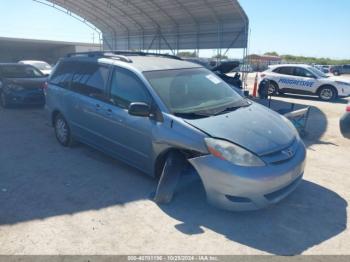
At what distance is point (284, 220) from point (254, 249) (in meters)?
0.71

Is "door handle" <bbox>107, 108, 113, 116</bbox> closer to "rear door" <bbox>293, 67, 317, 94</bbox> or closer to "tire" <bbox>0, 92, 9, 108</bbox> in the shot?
"tire" <bbox>0, 92, 9, 108</bbox>

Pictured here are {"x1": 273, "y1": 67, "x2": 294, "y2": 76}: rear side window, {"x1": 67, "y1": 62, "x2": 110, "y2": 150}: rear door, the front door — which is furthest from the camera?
{"x1": 273, "y1": 67, "x2": 294, "y2": 76}: rear side window

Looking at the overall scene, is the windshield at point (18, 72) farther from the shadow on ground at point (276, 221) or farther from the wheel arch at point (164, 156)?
the shadow on ground at point (276, 221)

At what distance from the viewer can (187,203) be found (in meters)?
4.02

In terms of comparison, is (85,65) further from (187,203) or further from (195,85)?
(187,203)

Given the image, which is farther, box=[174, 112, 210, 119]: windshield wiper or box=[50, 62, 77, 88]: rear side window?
box=[50, 62, 77, 88]: rear side window

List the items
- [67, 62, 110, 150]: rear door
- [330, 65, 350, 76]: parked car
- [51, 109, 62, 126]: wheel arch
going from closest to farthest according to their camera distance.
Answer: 1. [67, 62, 110, 150]: rear door
2. [51, 109, 62, 126]: wheel arch
3. [330, 65, 350, 76]: parked car

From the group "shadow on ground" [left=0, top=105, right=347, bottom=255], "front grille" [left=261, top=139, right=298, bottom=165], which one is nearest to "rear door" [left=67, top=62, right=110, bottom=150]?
"shadow on ground" [left=0, top=105, right=347, bottom=255]

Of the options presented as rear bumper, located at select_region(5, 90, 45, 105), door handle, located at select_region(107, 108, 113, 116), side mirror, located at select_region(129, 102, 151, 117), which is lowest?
rear bumper, located at select_region(5, 90, 45, 105)

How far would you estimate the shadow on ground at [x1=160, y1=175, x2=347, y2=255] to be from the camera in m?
3.23

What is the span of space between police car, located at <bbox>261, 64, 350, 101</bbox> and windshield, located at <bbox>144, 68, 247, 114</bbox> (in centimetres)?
1043

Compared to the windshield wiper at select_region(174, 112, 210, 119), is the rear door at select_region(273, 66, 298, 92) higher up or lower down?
higher up

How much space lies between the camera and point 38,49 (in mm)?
43281

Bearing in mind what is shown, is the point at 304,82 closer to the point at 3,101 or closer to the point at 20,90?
the point at 20,90
